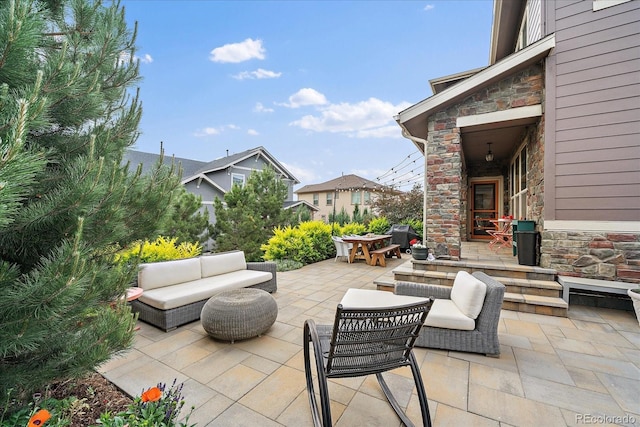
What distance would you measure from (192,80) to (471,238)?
37.9ft

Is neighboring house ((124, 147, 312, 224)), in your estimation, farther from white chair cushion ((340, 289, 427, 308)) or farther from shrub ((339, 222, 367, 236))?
white chair cushion ((340, 289, 427, 308))

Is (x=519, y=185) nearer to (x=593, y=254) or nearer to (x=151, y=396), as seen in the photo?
(x=593, y=254)

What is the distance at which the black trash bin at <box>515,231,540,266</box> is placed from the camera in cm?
454

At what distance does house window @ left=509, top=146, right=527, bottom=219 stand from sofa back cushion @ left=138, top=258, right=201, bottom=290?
6889 mm

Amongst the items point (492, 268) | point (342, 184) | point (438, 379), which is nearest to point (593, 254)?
point (492, 268)

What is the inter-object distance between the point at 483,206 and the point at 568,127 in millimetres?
5423

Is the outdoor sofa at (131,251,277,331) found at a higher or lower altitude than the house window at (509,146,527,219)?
lower

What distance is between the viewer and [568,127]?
13.6ft

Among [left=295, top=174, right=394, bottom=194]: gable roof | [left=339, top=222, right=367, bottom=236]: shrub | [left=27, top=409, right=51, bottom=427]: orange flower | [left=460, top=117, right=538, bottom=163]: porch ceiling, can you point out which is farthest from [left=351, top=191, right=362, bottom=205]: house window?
[left=27, top=409, right=51, bottom=427]: orange flower

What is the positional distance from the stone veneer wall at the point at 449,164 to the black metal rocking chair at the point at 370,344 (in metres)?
3.79

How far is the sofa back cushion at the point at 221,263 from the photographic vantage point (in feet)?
14.2

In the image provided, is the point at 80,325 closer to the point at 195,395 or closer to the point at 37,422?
the point at 37,422

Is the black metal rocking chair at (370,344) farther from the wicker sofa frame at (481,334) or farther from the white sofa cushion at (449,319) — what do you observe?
the wicker sofa frame at (481,334)

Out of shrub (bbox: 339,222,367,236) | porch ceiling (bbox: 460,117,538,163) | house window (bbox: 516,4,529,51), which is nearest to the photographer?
porch ceiling (bbox: 460,117,538,163)
